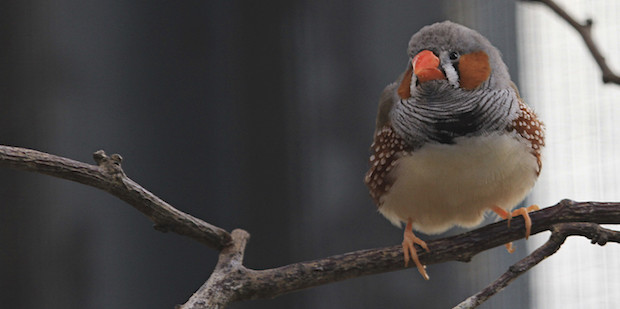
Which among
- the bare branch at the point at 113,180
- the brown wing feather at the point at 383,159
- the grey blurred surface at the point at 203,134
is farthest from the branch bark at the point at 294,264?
the grey blurred surface at the point at 203,134

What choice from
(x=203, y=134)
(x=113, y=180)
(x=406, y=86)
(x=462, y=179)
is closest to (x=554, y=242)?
(x=462, y=179)

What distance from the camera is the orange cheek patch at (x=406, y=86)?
80cm

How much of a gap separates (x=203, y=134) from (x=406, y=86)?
0.60 metres

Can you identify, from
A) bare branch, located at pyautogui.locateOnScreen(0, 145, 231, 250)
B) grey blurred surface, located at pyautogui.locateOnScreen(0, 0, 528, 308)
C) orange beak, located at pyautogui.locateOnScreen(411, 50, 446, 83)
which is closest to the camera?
bare branch, located at pyautogui.locateOnScreen(0, 145, 231, 250)

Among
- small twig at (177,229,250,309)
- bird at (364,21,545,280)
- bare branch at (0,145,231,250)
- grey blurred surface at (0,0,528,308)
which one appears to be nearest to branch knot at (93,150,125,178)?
bare branch at (0,145,231,250)

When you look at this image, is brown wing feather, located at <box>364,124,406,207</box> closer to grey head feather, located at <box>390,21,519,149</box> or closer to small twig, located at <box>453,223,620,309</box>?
grey head feather, located at <box>390,21,519,149</box>

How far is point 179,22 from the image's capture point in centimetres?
132

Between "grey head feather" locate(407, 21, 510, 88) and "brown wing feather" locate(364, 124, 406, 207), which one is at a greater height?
"grey head feather" locate(407, 21, 510, 88)

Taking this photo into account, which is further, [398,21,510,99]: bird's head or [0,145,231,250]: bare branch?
[398,21,510,99]: bird's head

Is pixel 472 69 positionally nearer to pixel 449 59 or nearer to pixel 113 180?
pixel 449 59

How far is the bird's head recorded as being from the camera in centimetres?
75

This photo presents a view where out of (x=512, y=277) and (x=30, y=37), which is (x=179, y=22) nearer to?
(x=30, y=37)

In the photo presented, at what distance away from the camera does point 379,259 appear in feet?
2.43

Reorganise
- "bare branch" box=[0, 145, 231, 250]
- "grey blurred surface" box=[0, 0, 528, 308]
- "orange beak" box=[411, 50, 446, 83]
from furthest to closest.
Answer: "grey blurred surface" box=[0, 0, 528, 308] → "orange beak" box=[411, 50, 446, 83] → "bare branch" box=[0, 145, 231, 250]
